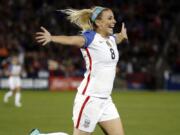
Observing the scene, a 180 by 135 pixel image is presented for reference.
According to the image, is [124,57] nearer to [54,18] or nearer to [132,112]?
[54,18]

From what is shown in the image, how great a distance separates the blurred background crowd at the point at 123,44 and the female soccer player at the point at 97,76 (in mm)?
22887

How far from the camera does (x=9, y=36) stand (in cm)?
3394

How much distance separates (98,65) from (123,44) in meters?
26.2

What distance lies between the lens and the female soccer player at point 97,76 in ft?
28.9

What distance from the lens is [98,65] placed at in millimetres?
8828

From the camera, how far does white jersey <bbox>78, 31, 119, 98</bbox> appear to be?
878 cm

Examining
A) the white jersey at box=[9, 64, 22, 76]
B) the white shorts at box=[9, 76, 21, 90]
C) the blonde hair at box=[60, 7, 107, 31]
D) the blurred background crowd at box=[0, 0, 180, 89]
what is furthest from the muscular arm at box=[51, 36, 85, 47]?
the blurred background crowd at box=[0, 0, 180, 89]

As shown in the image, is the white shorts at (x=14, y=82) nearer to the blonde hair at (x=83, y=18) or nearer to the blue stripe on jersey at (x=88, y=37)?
the blonde hair at (x=83, y=18)

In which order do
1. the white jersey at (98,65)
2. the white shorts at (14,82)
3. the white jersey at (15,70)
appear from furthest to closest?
the white jersey at (15,70), the white shorts at (14,82), the white jersey at (98,65)

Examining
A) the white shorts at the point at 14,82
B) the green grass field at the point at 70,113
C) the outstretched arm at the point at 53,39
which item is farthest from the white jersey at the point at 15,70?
the outstretched arm at the point at 53,39

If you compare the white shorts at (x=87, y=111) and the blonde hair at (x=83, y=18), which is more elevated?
the blonde hair at (x=83, y=18)

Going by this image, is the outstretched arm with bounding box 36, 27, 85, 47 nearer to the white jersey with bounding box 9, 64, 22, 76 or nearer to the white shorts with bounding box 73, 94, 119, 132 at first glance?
the white shorts with bounding box 73, 94, 119, 132

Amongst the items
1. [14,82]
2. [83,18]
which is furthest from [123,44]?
[83,18]

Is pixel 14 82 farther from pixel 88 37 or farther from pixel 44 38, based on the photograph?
pixel 44 38
